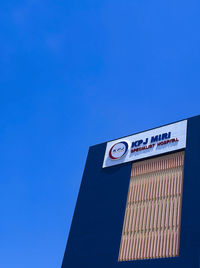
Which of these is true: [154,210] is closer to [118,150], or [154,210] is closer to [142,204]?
[142,204]

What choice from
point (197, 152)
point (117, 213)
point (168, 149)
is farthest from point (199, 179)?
point (117, 213)

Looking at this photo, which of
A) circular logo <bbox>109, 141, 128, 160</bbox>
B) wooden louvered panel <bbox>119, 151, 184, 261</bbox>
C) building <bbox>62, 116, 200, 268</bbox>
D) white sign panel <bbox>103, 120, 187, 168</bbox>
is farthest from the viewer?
circular logo <bbox>109, 141, 128, 160</bbox>

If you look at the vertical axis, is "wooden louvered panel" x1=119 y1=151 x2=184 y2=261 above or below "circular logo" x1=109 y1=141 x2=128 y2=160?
below

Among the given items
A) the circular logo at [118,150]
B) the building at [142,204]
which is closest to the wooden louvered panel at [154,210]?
the building at [142,204]

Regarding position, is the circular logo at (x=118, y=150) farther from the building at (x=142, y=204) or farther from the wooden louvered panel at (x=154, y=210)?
the wooden louvered panel at (x=154, y=210)

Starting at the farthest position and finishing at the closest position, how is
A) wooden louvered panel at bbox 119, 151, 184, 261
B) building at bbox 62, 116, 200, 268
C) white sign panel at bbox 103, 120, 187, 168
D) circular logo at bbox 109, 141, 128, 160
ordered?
circular logo at bbox 109, 141, 128, 160
white sign panel at bbox 103, 120, 187, 168
wooden louvered panel at bbox 119, 151, 184, 261
building at bbox 62, 116, 200, 268

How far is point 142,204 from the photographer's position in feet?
139

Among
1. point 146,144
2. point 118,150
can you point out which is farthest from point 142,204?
point 118,150

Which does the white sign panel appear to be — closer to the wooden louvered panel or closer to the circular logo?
the circular logo

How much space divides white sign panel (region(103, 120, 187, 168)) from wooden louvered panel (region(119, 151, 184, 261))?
1.20 meters

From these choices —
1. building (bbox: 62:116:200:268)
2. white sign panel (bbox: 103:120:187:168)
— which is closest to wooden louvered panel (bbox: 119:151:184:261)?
building (bbox: 62:116:200:268)

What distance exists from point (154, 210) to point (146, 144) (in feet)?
32.2

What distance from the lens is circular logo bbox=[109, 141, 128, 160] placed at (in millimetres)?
48969

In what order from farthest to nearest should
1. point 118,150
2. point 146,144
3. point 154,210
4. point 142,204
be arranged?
1. point 118,150
2. point 146,144
3. point 142,204
4. point 154,210
